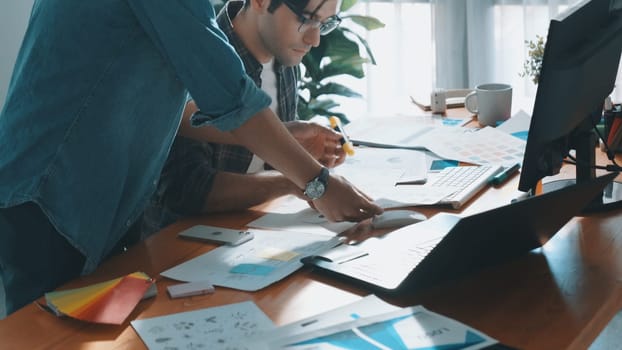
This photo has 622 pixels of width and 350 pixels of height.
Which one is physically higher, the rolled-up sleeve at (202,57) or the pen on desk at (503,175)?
the rolled-up sleeve at (202,57)

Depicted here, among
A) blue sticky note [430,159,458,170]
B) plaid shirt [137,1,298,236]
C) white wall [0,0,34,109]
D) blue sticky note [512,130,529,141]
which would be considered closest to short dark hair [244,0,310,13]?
plaid shirt [137,1,298,236]

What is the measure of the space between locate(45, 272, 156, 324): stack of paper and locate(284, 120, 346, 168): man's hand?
650 millimetres

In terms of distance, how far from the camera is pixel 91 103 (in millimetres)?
1398

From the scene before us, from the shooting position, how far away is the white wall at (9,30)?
3348 millimetres

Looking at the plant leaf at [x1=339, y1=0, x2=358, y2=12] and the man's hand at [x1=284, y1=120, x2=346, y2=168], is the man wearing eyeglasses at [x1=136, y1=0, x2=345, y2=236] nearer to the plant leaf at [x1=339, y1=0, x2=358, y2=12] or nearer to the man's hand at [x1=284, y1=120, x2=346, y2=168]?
the man's hand at [x1=284, y1=120, x2=346, y2=168]

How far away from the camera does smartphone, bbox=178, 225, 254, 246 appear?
1.46 m

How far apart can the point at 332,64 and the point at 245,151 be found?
154cm

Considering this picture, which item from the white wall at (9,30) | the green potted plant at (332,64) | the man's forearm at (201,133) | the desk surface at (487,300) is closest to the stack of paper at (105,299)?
the desk surface at (487,300)

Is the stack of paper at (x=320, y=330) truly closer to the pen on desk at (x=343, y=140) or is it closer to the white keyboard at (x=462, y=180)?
the white keyboard at (x=462, y=180)

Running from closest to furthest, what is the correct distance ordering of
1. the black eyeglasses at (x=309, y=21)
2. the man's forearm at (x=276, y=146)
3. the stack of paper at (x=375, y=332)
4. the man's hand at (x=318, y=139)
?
the stack of paper at (x=375, y=332) → the man's forearm at (x=276, y=146) → the black eyeglasses at (x=309, y=21) → the man's hand at (x=318, y=139)

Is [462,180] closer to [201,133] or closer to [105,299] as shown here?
[201,133]

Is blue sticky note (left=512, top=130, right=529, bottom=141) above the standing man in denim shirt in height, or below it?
below

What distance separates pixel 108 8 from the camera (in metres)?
1.35

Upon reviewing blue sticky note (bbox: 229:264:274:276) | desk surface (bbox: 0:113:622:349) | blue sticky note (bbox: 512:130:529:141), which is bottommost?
desk surface (bbox: 0:113:622:349)
